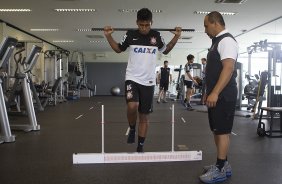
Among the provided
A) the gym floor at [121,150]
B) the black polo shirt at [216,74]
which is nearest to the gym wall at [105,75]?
the gym floor at [121,150]

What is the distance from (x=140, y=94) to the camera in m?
2.94

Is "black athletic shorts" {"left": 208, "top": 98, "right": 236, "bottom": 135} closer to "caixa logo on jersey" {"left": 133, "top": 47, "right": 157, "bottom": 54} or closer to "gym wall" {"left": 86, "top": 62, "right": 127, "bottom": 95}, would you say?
"caixa logo on jersey" {"left": 133, "top": 47, "right": 157, "bottom": 54}

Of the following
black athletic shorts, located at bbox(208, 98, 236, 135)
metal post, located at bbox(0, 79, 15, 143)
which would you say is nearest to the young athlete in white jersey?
black athletic shorts, located at bbox(208, 98, 236, 135)

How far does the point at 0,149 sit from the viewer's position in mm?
3602

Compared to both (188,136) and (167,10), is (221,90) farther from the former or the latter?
(167,10)

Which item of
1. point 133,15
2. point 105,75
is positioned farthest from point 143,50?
point 105,75

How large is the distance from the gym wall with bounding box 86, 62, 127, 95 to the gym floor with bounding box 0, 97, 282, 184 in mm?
13450

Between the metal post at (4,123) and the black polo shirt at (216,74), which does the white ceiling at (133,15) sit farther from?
the black polo shirt at (216,74)

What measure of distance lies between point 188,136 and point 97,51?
1516 centimetres

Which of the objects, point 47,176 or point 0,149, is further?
point 0,149

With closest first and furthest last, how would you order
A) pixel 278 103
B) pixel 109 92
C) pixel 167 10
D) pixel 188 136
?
1. pixel 188 136
2. pixel 278 103
3. pixel 167 10
4. pixel 109 92

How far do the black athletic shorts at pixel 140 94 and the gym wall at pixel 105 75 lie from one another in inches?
620

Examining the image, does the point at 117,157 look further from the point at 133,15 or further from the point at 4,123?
the point at 133,15

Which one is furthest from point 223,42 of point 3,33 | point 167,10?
point 3,33
